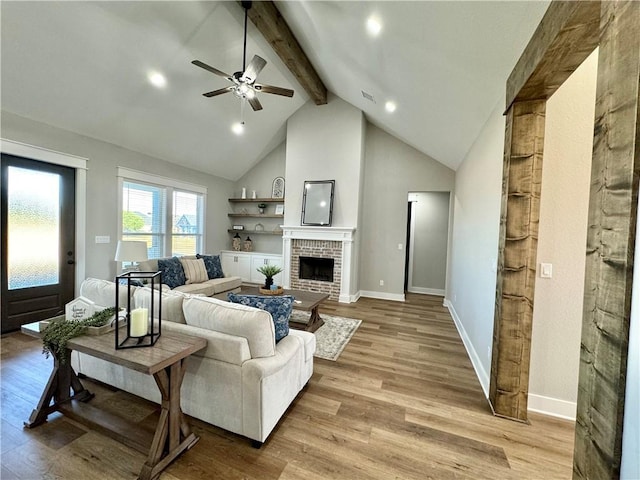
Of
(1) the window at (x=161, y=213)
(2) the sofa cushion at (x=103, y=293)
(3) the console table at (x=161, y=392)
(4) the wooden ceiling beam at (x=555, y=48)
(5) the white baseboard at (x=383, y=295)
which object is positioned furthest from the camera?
(5) the white baseboard at (x=383, y=295)

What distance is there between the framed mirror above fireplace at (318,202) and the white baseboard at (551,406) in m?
3.93

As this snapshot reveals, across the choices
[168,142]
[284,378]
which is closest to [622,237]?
[284,378]

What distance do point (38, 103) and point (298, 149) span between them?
12.9 feet

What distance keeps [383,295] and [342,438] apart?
404 centimetres

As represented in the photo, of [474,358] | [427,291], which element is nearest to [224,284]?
[474,358]

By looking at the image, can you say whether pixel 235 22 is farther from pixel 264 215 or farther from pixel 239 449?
pixel 239 449

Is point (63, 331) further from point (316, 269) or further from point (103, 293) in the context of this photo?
point (316, 269)

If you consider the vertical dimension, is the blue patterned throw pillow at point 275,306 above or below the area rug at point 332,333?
above

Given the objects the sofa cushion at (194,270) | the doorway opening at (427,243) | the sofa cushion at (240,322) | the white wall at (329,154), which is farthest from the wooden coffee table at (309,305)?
the doorway opening at (427,243)

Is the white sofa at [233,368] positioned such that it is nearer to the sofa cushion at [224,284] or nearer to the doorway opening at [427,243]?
the sofa cushion at [224,284]

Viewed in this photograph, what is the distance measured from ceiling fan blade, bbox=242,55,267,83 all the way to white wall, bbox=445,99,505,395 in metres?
2.47

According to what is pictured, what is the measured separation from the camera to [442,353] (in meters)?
3.12

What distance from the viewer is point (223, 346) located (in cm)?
170

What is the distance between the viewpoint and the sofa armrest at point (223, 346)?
1670mm
